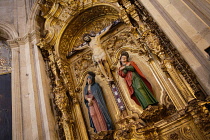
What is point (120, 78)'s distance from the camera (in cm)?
487

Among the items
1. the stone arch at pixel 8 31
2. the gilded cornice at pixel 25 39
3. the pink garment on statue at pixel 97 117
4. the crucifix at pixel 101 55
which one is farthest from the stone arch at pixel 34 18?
the pink garment on statue at pixel 97 117

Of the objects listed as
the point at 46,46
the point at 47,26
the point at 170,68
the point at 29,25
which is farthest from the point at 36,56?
the point at 170,68

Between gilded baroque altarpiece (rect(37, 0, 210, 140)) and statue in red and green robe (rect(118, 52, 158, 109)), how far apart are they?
165 millimetres

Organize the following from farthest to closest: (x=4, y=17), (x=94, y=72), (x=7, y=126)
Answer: (x=4, y=17)
(x=94, y=72)
(x=7, y=126)

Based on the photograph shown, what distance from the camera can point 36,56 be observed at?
18.6 feet

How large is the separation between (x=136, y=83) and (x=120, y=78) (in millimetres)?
737

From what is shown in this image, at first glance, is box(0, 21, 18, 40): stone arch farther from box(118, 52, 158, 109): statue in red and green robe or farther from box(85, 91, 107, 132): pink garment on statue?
box(118, 52, 158, 109): statue in red and green robe

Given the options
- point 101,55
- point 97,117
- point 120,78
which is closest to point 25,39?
point 101,55

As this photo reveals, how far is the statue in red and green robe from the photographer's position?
3942 mm

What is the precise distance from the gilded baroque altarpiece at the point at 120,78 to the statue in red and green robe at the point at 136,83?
17 centimetres

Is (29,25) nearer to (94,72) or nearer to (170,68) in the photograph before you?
(94,72)

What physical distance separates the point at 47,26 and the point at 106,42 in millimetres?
2096

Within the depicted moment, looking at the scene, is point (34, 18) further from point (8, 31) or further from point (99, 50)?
point (99, 50)

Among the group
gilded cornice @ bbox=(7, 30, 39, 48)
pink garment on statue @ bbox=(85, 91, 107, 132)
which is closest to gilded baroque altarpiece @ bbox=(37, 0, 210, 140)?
pink garment on statue @ bbox=(85, 91, 107, 132)
